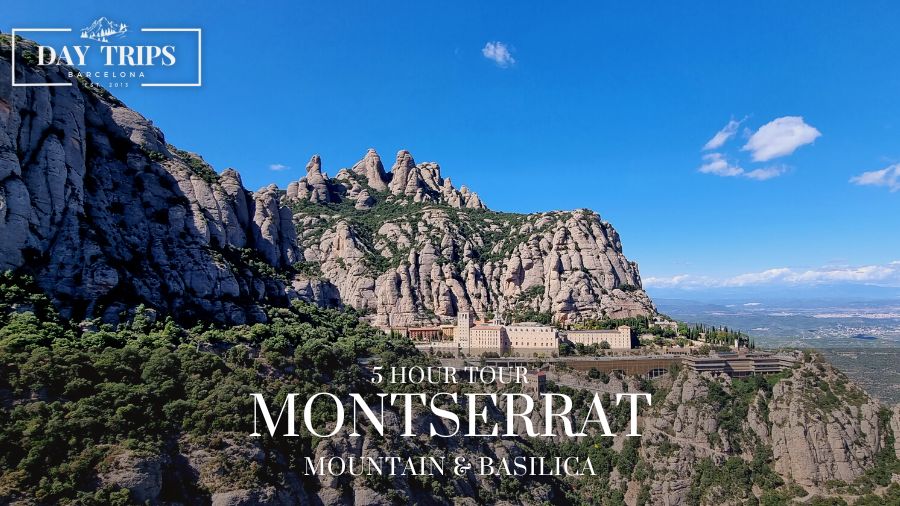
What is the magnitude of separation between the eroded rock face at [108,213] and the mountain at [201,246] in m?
0.12

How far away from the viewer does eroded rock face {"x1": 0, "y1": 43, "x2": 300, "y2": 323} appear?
41.0 metres

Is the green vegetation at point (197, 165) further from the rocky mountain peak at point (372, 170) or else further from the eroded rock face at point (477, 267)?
the rocky mountain peak at point (372, 170)

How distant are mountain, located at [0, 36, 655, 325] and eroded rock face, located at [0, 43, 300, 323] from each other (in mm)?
119

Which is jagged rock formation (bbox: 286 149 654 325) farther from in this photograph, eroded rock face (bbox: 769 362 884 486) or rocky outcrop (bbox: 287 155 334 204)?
eroded rock face (bbox: 769 362 884 486)

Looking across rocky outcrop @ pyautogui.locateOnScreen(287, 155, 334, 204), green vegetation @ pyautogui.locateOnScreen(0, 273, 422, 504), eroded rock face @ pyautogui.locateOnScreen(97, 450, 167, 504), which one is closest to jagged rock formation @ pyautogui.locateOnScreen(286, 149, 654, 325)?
rocky outcrop @ pyautogui.locateOnScreen(287, 155, 334, 204)

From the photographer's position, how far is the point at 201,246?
5622cm

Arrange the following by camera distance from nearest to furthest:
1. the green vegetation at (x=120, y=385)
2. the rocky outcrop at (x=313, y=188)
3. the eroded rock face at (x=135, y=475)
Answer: the green vegetation at (x=120, y=385) → the eroded rock face at (x=135, y=475) → the rocky outcrop at (x=313, y=188)

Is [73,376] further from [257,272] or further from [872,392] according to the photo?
[872,392]

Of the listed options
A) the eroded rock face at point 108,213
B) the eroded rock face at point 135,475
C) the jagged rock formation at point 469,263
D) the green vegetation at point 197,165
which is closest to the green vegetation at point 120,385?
the eroded rock face at point 135,475

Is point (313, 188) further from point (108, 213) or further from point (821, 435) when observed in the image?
point (821, 435)

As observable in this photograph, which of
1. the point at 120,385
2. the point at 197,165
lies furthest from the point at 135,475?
the point at 197,165

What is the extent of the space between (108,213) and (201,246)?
9002 millimetres

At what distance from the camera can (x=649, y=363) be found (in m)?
86.8

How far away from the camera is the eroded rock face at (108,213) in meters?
41.0
